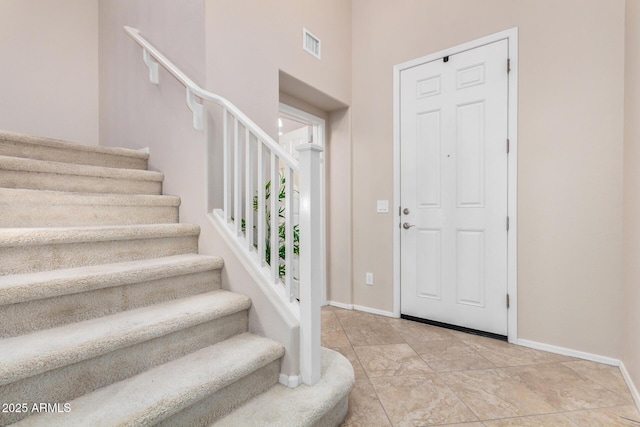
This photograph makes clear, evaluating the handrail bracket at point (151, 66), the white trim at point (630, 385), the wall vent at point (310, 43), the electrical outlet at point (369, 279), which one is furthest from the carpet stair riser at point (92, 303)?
the white trim at point (630, 385)

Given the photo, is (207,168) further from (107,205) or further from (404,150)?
(404,150)

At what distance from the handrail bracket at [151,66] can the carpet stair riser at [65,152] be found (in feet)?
1.74

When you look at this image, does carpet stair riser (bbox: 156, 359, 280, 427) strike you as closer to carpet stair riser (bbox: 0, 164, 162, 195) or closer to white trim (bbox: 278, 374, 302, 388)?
white trim (bbox: 278, 374, 302, 388)

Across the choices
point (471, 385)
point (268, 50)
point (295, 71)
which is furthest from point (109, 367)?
point (295, 71)

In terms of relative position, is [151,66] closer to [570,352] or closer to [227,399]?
[227,399]

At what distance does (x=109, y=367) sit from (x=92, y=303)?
299 mm

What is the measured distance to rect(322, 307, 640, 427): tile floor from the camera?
5.01 feet

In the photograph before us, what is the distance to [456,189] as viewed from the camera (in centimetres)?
265

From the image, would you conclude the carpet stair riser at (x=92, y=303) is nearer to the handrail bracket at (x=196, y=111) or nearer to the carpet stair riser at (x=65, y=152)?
the handrail bracket at (x=196, y=111)

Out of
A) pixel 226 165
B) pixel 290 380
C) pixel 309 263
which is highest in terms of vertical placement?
pixel 226 165

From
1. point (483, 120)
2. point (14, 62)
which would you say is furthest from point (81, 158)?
point (483, 120)

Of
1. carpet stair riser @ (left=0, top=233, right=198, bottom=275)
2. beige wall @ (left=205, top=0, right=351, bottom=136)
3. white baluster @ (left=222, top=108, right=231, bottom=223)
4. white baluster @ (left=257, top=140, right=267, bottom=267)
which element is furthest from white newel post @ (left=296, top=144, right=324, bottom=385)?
beige wall @ (left=205, top=0, right=351, bottom=136)

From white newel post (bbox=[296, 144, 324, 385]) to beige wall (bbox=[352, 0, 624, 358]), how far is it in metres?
1.77

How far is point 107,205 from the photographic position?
5.89 feet
